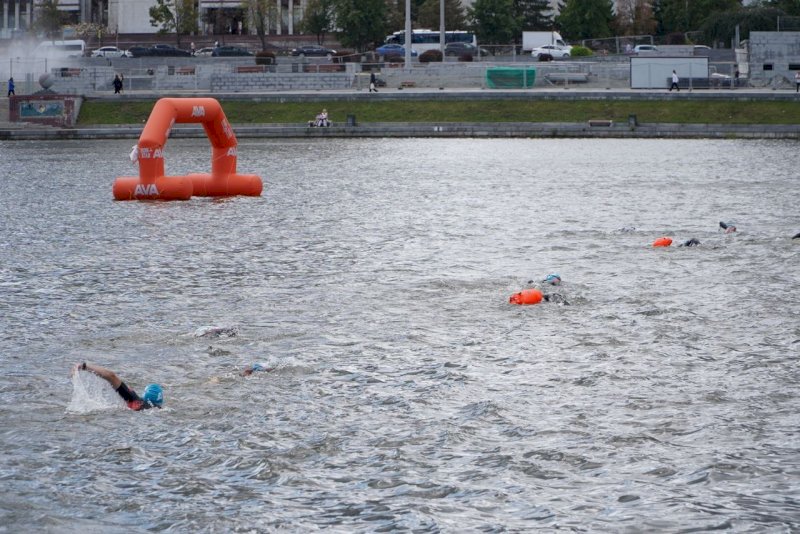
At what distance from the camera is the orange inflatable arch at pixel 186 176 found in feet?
95.7

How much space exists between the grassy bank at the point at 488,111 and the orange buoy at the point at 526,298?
4088 cm

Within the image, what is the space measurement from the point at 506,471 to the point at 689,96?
164 ft

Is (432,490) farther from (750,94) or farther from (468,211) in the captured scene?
(750,94)

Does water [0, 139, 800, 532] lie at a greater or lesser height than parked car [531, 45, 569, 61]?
lesser

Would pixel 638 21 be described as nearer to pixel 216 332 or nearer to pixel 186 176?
pixel 186 176

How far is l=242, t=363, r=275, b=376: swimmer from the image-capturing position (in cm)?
1255

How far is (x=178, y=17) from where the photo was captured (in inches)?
3880

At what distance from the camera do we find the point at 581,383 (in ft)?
40.0

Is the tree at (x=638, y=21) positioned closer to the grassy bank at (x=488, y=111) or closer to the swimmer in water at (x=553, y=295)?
the grassy bank at (x=488, y=111)

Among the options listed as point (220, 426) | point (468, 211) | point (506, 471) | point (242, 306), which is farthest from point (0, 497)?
point (468, 211)

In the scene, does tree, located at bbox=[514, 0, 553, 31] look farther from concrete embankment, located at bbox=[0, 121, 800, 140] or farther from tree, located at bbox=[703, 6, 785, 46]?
concrete embankment, located at bbox=[0, 121, 800, 140]

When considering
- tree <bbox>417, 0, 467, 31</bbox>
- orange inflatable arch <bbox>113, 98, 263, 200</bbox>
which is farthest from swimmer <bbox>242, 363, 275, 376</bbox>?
tree <bbox>417, 0, 467, 31</bbox>

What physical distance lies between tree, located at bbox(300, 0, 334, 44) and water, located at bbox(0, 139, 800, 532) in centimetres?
7110

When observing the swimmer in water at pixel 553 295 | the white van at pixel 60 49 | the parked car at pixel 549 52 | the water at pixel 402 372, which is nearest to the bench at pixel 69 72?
the white van at pixel 60 49
